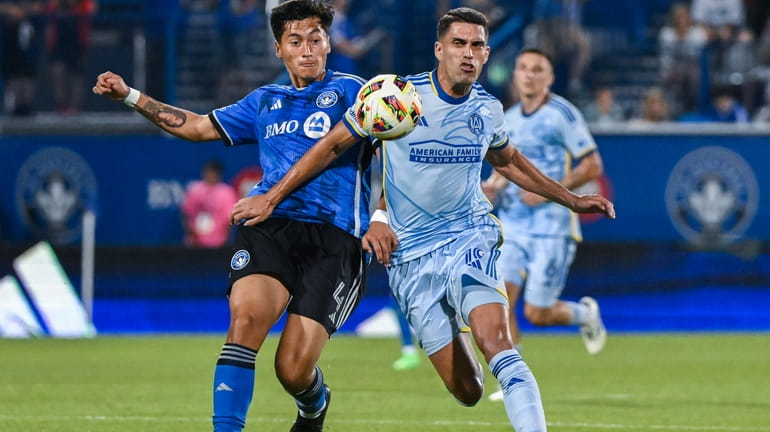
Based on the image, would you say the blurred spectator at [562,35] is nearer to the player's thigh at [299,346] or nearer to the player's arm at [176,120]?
the player's arm at [176,120]

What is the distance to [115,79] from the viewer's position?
7234mm

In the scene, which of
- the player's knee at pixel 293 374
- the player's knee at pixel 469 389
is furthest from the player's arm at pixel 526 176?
the player's knee at pixel 293 374

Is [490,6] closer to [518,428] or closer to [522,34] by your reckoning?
[522,34]

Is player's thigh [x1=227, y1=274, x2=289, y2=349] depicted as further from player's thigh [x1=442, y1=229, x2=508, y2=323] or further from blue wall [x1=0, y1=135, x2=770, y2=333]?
blue wall [x1=0, y1=135, x2=770, y2=333]

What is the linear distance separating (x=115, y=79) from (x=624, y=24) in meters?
14.8

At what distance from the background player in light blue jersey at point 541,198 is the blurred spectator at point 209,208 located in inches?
329

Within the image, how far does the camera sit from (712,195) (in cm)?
1973

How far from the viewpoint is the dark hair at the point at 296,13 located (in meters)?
7.32

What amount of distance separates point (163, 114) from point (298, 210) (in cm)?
95

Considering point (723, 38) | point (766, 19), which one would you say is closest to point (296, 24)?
point (723, 38)

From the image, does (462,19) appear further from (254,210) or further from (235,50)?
(235,50)

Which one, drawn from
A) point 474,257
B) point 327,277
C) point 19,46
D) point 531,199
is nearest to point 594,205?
point 474,257

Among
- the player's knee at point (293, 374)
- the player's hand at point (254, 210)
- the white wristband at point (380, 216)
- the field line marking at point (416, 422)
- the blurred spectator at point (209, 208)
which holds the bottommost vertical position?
the blurred spectator at point (209, 208)

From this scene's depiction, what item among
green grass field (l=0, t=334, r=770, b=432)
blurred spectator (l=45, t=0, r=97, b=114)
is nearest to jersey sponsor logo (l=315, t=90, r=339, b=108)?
green grass field (l=0, t=334, r=770, b=432)
